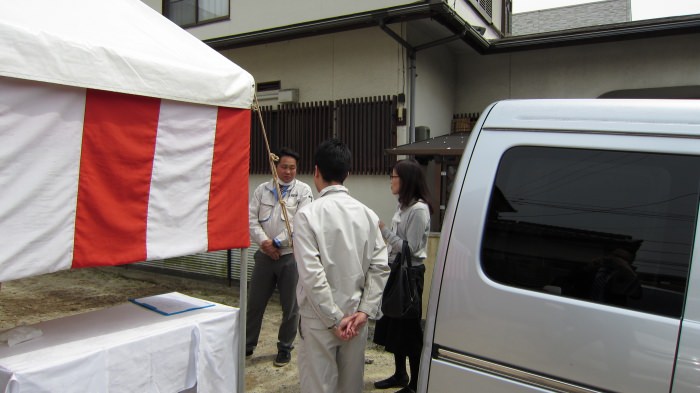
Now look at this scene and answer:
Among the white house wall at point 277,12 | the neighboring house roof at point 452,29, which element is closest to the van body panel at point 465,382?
the neighboring house roof at point 452,29

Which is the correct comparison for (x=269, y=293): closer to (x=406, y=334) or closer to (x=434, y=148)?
(x=406, y=334)

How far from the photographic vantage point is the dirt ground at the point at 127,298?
14.0ft

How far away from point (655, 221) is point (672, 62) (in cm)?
630

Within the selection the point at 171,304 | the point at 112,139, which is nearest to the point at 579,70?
the point at 171,304

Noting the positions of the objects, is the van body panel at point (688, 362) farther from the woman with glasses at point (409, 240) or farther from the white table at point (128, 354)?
the white table at point (128, 354)

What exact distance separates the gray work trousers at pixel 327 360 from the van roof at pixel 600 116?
1.45m

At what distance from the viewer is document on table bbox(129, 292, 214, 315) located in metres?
3.00

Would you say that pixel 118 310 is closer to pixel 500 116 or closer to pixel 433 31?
pixel 500 116

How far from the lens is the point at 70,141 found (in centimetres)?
234

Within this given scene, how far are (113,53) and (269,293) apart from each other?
2.72 m

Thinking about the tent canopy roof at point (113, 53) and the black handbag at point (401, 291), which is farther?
the black handbag at point (401, 291)

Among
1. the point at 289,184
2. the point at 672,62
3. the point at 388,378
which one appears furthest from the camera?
the point at 672,62

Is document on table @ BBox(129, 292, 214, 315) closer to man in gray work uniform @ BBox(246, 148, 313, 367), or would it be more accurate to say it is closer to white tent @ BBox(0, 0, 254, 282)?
white tent @ BBox(0, 0, 254, 282)

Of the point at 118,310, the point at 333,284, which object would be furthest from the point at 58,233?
the point at 333,284
